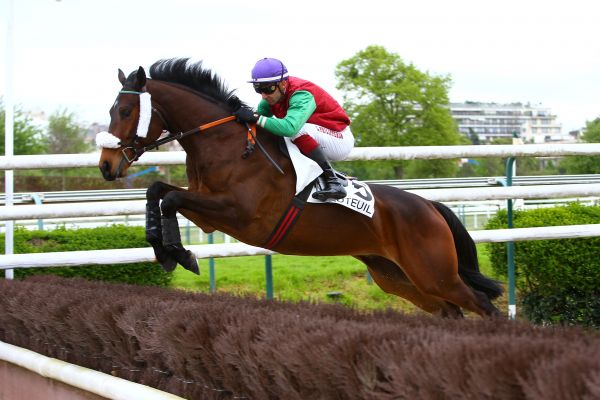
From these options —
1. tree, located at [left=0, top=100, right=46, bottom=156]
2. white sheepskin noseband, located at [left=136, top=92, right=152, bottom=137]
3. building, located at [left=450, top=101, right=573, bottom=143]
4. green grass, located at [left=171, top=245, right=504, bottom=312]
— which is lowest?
green grass, located at [left=171, top=245, right=504, bottom=312]

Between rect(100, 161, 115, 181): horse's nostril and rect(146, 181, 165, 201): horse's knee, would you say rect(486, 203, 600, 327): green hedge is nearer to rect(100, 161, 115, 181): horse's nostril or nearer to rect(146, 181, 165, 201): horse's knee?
rect(146, 181, 165, 201): horse's knee

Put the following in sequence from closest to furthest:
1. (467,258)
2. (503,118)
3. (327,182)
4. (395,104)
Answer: (327,182) → (467,258) → (395,104) → (503,118)

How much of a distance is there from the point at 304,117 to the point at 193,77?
90 centimetres

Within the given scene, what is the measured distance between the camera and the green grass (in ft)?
23.4

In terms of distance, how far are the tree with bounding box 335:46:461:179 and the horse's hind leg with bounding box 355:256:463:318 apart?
26.9m

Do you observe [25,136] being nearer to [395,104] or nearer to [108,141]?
[395,104]

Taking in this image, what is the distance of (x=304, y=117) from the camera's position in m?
5.09

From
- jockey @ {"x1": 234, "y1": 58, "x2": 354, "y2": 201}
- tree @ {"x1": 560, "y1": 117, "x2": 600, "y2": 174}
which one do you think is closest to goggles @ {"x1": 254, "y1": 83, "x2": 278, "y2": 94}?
jockey @ {"x1": 234, "y1": 58, "x2": 354, "y2": 201}

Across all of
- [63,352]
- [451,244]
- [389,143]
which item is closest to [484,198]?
[451,244]

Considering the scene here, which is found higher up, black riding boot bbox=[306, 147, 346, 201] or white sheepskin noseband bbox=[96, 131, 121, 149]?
white sheepskin noseband bbox=[96, 131, 121, 149]

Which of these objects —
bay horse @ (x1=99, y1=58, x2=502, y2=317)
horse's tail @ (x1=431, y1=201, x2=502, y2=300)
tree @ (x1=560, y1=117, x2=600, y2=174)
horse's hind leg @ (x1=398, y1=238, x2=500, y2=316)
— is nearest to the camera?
bay horse @ (x1=99, y1=58, x2=502, y2=317)

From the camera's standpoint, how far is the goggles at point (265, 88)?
5.20 metres

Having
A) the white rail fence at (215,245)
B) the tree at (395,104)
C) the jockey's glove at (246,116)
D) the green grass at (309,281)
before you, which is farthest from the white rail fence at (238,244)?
the tree at (395,104)

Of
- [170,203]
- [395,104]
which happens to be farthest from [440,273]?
[395,104]
